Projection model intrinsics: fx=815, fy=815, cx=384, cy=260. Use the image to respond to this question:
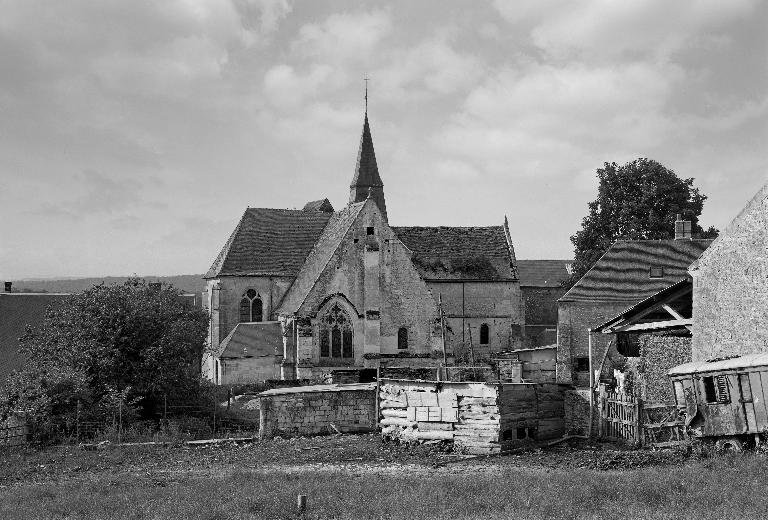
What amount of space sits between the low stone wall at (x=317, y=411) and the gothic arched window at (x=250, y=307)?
81.8 ft

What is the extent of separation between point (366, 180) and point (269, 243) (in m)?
15.4

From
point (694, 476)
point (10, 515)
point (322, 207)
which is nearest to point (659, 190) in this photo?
point (322, 207)

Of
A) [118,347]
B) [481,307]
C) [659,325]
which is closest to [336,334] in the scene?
[481,307]

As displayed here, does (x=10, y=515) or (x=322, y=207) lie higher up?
(x=322, y=207)

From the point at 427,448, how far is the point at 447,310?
27793 mm

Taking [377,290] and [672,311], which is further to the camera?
[377,290]

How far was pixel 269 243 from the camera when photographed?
52.3m

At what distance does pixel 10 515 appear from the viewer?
14.9m

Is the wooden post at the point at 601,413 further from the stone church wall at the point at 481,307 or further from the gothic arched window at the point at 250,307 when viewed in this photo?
the gothic arched window at the point at 250,307

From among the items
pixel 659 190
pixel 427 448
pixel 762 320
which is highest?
pixel 659 190

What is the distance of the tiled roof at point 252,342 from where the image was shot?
44156 millimetres

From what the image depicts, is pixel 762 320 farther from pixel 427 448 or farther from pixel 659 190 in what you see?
pixel 659 190

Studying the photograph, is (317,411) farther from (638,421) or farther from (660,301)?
(660,301)

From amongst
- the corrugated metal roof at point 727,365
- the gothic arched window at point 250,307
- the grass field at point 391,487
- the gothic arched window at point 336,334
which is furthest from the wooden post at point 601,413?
the gothic arched window at point 250,307
